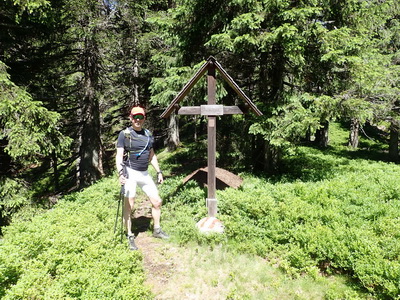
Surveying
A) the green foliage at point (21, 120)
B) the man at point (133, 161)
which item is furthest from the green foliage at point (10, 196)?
the man at point (133, 161)

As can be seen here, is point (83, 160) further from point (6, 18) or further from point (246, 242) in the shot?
point (246, 242)

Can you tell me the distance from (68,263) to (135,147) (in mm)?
2171

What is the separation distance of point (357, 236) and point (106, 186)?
21.9 feet

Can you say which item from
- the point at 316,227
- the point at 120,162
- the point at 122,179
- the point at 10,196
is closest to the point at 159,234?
the point at 122,179

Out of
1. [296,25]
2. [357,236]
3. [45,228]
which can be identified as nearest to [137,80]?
[296,25]

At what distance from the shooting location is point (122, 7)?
425 inches

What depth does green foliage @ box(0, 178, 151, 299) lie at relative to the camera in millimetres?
3207

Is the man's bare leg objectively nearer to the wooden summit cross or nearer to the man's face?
the man's face

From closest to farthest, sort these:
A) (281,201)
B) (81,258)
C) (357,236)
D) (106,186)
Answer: (81,258), (357,236), (281,201), (106,186)

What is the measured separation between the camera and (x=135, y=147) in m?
4.86

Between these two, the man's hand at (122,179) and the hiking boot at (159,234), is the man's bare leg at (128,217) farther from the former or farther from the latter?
the hiking boot at (159,234)

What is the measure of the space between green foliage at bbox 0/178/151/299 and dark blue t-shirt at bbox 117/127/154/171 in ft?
4.49

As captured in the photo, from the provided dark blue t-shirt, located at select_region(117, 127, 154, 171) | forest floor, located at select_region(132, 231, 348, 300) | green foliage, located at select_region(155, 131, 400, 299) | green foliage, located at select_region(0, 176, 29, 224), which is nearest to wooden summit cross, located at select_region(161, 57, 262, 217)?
green foliage, located at select_region(155, 131, 400, 299)

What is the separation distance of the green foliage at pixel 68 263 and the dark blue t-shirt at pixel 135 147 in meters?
1.37
